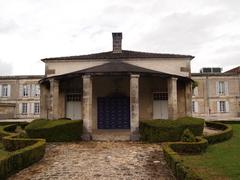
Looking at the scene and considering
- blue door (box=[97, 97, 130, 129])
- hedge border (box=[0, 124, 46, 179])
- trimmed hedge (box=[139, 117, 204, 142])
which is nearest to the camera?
hedge border (box=[0, 124, 46, 179])

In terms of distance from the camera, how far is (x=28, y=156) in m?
9.27

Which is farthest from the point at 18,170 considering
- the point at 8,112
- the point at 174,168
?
the point at 8,112

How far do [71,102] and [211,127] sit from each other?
9.94m

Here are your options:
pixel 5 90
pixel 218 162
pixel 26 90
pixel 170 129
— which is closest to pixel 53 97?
pixel 170 129

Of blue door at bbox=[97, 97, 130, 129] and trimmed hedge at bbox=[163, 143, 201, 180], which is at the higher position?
blue door at bbox=[97, 97, 130, 129]

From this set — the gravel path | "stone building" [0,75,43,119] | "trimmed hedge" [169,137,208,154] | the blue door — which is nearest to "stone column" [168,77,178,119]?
the gravel path

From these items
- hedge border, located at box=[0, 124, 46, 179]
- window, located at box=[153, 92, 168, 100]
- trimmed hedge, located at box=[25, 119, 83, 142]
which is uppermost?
window, located at box=[153, 92, 168, 100]

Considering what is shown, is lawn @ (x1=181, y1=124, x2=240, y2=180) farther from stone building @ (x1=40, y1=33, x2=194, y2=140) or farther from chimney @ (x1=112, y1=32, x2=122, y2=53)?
chimney @ (x1=112, y1=32, x2=122, y2=53)

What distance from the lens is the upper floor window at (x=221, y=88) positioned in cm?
4081

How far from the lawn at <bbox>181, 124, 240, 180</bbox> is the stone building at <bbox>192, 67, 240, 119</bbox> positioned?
95.6ft

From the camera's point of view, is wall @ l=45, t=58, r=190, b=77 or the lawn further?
wall @ l=45, t=58, r=190, b=77

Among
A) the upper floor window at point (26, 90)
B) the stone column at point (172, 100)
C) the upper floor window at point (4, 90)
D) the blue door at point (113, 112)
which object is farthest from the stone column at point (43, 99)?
the upper floor window at point (4, 90)

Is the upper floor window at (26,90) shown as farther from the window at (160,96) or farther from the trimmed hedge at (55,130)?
the trimmed hedge at (55,130)

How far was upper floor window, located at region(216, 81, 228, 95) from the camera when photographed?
40812 millimetres
